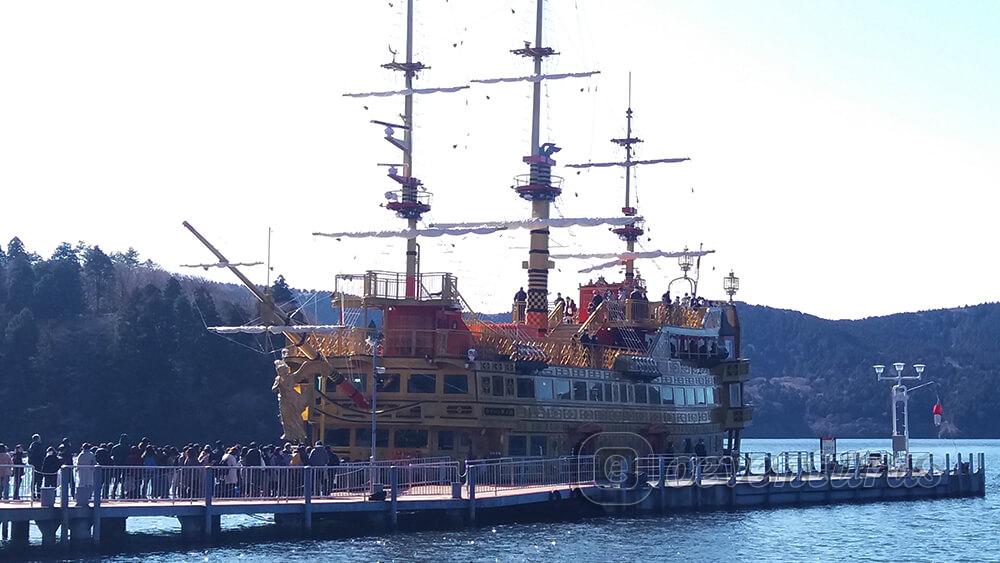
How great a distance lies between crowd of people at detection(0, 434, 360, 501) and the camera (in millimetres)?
41500

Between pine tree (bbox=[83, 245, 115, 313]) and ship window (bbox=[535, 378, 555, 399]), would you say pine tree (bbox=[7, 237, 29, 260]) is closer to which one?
pine tree (bbox=[83, 245, 115, 313])

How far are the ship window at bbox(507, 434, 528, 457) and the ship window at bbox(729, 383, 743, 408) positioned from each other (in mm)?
19262

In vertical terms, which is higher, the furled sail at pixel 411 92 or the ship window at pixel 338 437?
the furled sail at pixel 411 92

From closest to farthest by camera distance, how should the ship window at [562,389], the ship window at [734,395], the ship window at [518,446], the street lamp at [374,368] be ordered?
the street lamp at [374,368], the ship window at [518,446], the ship window at [562,389], the ship window at [734,395]

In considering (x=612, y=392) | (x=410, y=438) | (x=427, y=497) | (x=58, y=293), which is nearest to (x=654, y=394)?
(x=612, y=392)

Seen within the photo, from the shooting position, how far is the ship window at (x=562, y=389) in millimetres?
57531

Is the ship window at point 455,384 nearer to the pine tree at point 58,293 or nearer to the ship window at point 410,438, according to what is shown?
the ship window at point 410,438

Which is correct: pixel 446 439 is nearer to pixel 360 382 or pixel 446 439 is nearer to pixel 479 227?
pixel 360 382

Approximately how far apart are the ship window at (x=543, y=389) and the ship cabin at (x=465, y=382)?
5cm

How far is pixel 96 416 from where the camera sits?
99.1 m

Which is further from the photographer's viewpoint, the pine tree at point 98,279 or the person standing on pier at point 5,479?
the pine tree at point 98,279

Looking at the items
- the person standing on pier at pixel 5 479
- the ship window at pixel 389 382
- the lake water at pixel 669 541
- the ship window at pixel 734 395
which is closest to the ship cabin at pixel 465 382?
the ship window at pixel 389 382

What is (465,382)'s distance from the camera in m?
53.4

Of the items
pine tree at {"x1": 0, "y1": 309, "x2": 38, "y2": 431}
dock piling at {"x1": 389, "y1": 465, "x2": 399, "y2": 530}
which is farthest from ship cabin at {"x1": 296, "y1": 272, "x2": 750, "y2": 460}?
pine tree at {"x1": 0, "y1": 309, "x2": 38, "y2": 431}
